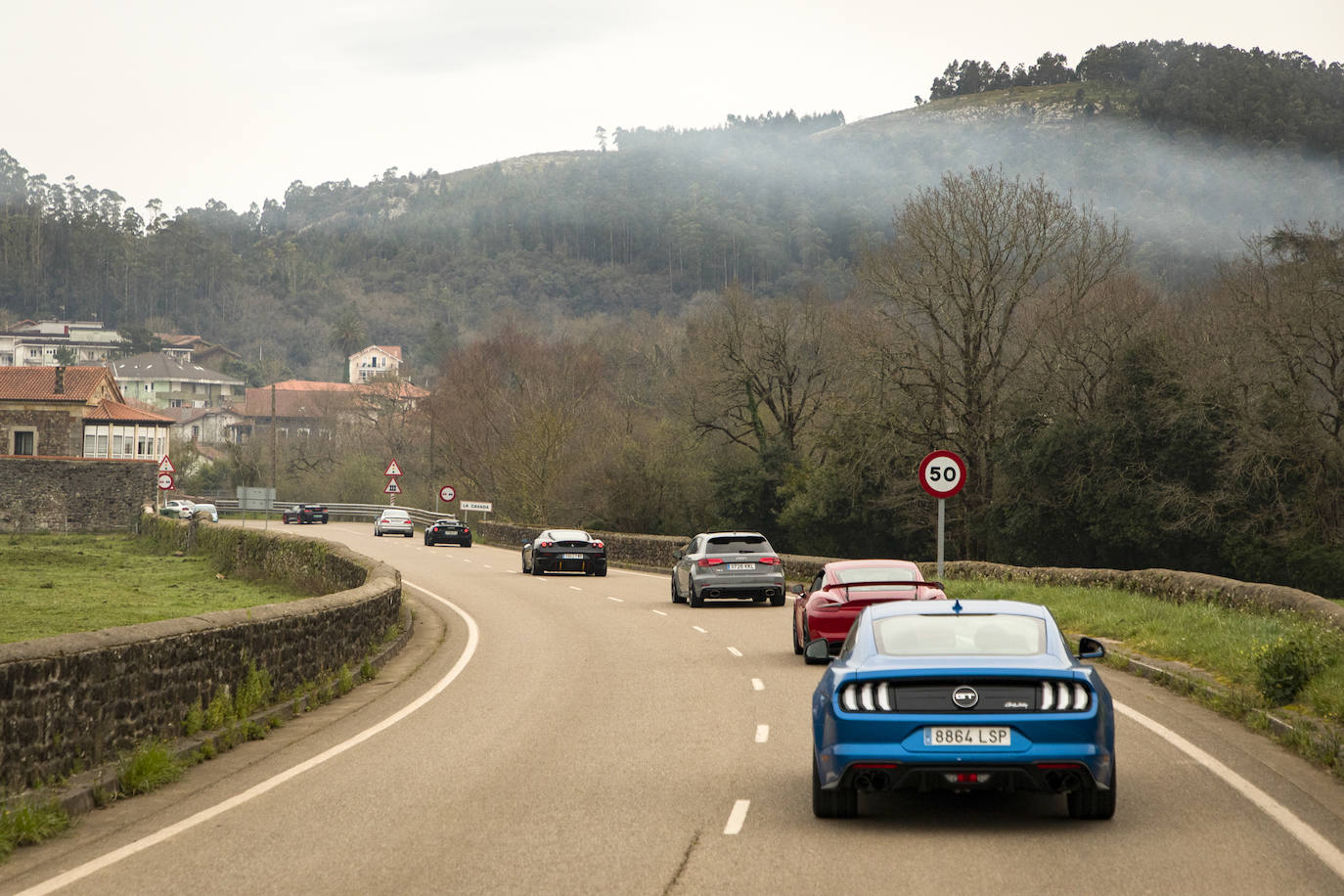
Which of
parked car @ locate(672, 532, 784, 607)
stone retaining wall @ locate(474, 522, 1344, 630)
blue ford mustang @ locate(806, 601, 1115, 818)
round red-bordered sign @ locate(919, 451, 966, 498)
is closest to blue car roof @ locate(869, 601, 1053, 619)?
blue ford mustang @ locate(806, 601, 1115, 818)

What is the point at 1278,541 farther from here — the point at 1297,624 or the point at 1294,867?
the point at 1294,867

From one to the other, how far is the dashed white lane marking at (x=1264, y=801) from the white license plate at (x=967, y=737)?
170cm

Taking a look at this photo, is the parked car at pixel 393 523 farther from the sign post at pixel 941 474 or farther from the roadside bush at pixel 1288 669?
the roadside bush at pixel 1288 669

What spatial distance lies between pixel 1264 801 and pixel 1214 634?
914cm

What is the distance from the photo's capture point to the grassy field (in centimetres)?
2802

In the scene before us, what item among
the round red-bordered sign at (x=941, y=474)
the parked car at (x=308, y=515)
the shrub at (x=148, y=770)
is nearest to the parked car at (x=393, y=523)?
the parked car at (x=308, y=515)

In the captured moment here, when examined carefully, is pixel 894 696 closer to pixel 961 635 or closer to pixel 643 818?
pixel 961 635

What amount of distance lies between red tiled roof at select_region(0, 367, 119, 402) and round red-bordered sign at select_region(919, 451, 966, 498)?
74.1m

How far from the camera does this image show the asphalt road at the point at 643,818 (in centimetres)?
759

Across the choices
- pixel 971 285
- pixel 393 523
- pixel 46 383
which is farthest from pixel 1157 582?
→ pixel 46 383

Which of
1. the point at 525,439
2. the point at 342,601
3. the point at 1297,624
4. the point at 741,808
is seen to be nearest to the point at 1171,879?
the point at 741,808

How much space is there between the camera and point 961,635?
983 centimetres

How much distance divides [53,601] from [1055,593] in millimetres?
21951

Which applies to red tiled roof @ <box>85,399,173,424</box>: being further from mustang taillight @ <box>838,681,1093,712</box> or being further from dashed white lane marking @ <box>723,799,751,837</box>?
mustang taillight @ <box>838,681,1093,712</box>
